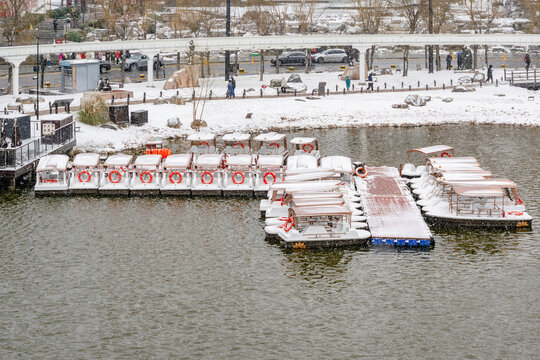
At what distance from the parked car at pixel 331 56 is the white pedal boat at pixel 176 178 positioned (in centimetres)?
5122

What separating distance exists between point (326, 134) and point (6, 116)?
821 inches

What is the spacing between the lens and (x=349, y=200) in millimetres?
34656

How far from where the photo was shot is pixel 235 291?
26.0 metres

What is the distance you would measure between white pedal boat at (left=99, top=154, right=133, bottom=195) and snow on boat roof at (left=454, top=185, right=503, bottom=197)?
15796 millimetres

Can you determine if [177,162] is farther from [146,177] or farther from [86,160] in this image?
[86,160]

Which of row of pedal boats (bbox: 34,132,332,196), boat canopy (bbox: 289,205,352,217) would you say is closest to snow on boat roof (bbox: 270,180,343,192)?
boat canopy (bbox: 289,205,352,217)

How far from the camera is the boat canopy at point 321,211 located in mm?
30016

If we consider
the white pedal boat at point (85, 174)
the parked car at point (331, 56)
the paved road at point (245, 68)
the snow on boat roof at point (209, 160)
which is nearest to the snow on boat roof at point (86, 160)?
the white pedal boat at point (85, 174)

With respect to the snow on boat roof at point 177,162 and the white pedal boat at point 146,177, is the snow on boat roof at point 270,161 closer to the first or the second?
the snow on boat roof at point 177,162

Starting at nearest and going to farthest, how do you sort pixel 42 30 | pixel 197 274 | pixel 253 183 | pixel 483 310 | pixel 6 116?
pixel 483 310 → pixel 197 274 → pixel 253 183 → pixel 6 116 → pixel 42 30

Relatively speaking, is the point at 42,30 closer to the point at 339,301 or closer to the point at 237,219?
the point at 237,219

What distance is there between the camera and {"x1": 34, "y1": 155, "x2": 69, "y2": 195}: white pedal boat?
37938 mm

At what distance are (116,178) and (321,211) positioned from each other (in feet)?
41.9

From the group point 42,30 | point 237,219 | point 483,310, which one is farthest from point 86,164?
point 42,30
